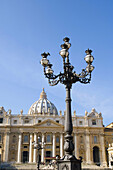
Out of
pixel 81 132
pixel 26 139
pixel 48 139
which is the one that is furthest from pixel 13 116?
pixel 81 132

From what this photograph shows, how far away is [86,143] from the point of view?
62.8m

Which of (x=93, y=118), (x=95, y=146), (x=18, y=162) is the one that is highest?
(x=93, y=118)

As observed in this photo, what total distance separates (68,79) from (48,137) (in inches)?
2111

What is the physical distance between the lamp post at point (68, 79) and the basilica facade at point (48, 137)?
5030 cm

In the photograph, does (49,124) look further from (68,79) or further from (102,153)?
(68,79)

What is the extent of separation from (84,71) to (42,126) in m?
52.0

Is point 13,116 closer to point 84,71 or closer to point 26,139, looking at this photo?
point 26,139

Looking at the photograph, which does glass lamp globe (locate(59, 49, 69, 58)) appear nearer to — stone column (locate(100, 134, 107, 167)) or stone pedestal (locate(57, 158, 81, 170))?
stone pedestal (locate(57, 158, 81, 170))

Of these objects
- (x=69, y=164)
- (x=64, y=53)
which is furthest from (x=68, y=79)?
(x=69, y=164)

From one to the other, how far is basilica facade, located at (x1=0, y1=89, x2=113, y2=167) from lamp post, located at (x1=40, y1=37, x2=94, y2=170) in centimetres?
5030

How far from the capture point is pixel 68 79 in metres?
12.0

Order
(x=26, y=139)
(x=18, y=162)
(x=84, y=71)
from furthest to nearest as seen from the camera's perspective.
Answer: (x=26, y=139) → (x=18, y=162) → (x=84, y=71)

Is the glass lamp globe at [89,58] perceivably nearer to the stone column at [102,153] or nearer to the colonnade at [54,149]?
the colonnade at [54,149]

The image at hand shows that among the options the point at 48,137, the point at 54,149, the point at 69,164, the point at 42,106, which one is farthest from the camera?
the point at 42,106
